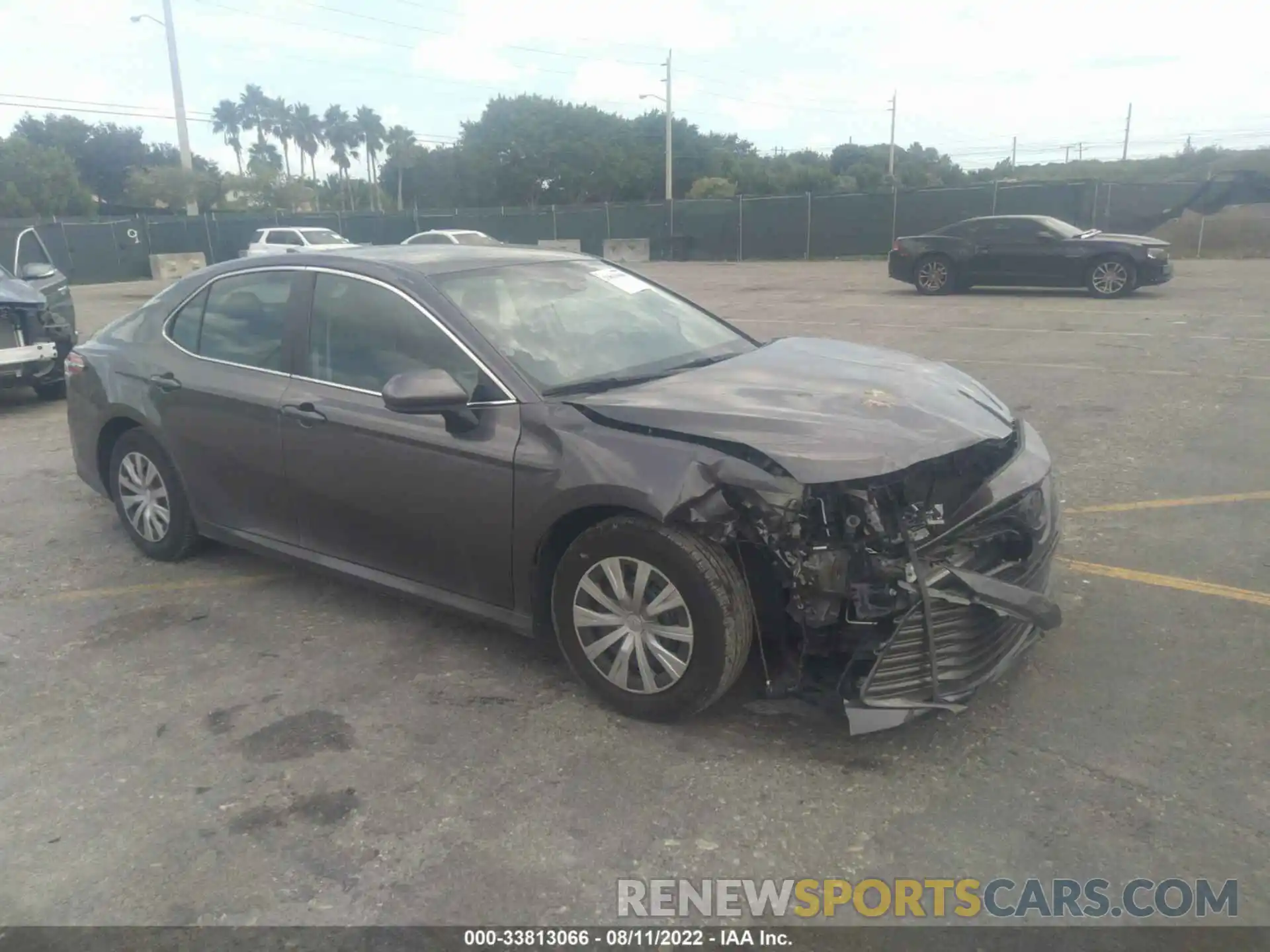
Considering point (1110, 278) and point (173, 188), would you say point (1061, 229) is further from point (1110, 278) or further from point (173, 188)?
point (173, 188)

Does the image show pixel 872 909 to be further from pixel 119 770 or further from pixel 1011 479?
pixel 119 770

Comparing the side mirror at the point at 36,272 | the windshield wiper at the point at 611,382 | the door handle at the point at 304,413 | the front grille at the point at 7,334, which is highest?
the side mirror at the point at 36,272

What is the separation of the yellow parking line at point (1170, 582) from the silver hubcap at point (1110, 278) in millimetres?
13508

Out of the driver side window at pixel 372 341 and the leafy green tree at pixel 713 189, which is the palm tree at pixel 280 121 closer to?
the leafy green tree at pixel 713 189

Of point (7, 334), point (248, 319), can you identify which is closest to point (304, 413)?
point (248, 319)

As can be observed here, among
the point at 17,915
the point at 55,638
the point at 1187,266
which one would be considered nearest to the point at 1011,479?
the point at 17,915

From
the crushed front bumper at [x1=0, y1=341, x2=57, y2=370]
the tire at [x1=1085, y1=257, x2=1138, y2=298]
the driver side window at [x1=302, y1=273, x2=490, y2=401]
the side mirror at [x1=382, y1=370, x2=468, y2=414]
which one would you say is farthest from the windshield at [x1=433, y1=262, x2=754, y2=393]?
the tire at [x1=1085, y1=257, x2=1138, y2=298]

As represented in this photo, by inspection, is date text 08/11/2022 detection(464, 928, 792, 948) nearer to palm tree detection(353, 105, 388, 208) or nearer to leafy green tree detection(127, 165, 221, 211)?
leafy green tree detection(127, 165, 221, 211)

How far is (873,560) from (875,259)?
29.8 m

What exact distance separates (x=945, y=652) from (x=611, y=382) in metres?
1.59

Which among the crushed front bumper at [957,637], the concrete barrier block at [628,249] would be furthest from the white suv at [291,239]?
the crushed front bumper at [957,637]

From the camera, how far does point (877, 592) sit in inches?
125

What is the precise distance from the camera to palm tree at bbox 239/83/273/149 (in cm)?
10694

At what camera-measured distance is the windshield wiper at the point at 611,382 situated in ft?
12.4
